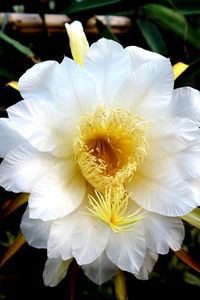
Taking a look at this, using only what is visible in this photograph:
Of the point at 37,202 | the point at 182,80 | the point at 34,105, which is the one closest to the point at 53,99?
the point at 34,105

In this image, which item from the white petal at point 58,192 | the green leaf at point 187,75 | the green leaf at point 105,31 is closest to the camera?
the white petal at point 58,192

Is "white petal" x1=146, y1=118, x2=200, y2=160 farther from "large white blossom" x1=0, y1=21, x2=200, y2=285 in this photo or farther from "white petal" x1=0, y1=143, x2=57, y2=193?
"white petal" x1=0, y1=143, x2=57, y2=193

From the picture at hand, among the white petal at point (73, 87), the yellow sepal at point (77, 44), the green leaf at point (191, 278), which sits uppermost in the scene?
the yellow sepal at point (77, 44)

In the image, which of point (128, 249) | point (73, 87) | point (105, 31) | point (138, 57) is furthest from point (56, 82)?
point (105, 31)

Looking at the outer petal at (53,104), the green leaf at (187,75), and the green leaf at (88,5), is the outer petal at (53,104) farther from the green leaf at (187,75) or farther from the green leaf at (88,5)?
the green leaf at (88,5)

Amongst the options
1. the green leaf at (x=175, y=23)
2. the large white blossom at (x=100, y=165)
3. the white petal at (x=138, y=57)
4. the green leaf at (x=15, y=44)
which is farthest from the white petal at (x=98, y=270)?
the green leaf at (x=175, y=23)

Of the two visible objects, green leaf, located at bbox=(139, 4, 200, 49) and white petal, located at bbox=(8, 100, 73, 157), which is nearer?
white petal, located at bbox=(8, 100, 73, 157)

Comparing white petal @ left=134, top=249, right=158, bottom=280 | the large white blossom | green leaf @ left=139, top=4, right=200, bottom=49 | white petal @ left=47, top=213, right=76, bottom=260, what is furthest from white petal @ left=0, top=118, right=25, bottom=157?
green leaf @ left=139, top=4, right=200, bottom=49

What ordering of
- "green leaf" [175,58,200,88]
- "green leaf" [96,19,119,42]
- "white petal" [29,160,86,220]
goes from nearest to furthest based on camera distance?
"white petal" [29,160,86,220]
"green leaf" [175,58,200,88]
"green leaf" [96,19,119,42]
